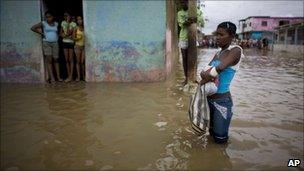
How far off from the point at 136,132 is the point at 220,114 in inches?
48.0

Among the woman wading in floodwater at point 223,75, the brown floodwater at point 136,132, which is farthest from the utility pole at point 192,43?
the woman wading in floodwater at point 223,75

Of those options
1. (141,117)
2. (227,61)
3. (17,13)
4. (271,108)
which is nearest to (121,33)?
(17,13)

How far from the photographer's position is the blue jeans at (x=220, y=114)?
3719 mm

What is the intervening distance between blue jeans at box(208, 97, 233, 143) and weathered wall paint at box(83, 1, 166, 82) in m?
4.44

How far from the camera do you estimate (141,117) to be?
16.6 feet

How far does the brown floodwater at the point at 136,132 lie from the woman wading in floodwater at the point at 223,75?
0.30 metres

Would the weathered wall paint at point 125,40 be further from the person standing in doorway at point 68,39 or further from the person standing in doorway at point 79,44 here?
the person standing in doorway at point 68,39

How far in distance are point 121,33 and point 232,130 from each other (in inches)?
176

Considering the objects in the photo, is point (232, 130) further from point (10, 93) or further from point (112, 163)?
point (10, 93)

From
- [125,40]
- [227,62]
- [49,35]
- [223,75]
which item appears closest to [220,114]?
[223,75]

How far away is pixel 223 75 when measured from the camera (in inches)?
146

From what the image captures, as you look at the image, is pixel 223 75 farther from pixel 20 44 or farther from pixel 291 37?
pixel 291 37

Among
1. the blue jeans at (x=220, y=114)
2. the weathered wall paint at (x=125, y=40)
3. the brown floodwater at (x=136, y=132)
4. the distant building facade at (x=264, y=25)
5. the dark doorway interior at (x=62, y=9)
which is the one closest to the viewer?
the brown floodwater at (x=136, y=132)

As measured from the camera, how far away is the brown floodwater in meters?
3.45
